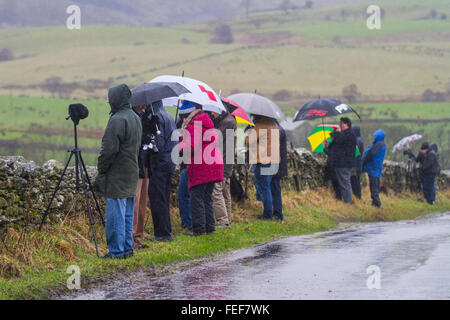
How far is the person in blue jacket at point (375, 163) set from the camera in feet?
69.8

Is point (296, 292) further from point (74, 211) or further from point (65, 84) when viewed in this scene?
point (65, 84)

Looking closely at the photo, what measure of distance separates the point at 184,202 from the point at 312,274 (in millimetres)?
4443

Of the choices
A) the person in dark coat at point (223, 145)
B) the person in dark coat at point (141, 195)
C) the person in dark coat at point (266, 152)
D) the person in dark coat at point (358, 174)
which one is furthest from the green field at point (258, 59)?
the person in dark coat at point (141, 195)

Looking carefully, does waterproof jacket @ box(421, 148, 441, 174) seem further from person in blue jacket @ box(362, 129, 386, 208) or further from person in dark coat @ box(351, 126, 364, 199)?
person in dark coat @ box(351, 126, 364, 199)

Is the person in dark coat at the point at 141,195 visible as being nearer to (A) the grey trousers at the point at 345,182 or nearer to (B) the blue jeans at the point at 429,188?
(A) the grey trousers at the point at 345,182

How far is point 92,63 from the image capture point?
13812cm

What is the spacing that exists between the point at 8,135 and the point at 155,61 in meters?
76.3

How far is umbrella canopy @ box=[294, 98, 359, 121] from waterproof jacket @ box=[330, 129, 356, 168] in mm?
623


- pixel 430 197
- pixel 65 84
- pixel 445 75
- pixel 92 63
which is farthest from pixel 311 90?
pixel 430 197

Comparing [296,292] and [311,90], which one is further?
[311,90]

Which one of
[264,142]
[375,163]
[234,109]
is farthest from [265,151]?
[375,163]

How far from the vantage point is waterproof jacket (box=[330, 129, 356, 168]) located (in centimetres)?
1964

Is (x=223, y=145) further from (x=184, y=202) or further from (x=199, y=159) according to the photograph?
(x=199, y=159)

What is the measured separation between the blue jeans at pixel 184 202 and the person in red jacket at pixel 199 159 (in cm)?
80
